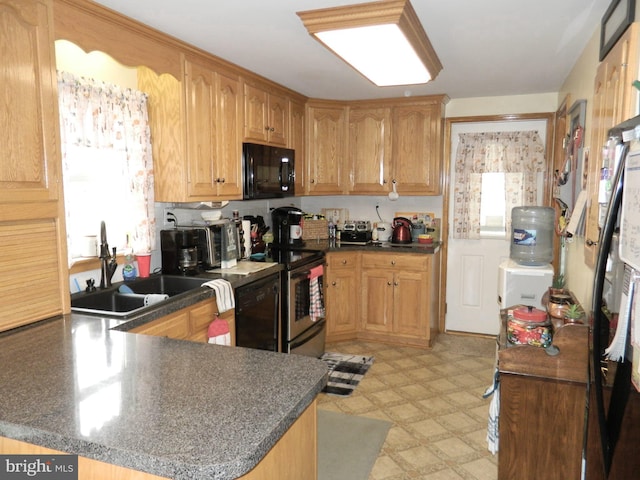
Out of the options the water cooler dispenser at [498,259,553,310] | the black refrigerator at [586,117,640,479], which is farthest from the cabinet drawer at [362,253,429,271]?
the black refrigerator at [586,117,640,479]

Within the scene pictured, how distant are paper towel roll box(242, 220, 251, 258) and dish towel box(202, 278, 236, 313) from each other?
0.89m

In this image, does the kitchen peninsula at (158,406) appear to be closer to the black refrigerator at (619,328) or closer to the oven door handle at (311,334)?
the black refrigerator at (619,328)

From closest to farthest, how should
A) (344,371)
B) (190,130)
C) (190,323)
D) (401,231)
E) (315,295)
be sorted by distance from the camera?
(190,323) < (190,130) < (344,371) < (315,295) < (401,231)

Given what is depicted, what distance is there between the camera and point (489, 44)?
2.74 metres

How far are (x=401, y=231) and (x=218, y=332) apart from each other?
2427mm

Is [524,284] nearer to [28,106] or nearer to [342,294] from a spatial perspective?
[342,294]

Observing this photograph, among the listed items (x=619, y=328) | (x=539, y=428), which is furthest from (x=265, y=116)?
(x=619, y=328)

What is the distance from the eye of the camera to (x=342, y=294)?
4352mm

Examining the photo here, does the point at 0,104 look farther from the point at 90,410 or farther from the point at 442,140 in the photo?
the point at 442,140

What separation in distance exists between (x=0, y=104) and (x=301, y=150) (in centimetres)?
293

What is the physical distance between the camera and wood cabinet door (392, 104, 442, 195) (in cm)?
431

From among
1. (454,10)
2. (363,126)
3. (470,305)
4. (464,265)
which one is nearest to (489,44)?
(454,10)

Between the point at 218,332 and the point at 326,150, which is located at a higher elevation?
the point at 326,150

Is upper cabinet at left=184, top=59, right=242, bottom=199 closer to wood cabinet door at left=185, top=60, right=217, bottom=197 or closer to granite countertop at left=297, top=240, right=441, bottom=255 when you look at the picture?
wood cabinet door at left=185, top=60, right=217, bottom=197
